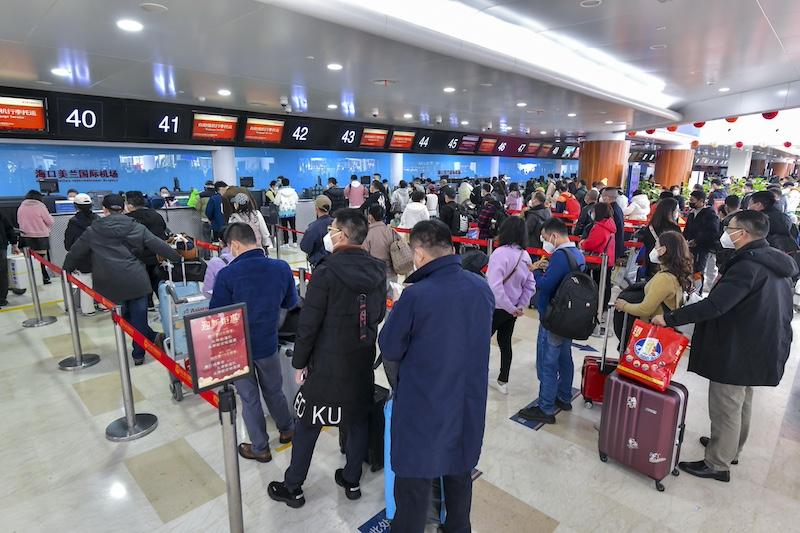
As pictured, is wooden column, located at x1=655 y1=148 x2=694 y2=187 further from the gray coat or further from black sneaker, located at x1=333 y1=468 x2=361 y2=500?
black sneaker, located at x1=333 y1=468 x2=361 y2=500

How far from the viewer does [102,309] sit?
6.37 meters

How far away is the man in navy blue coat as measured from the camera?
1914mm

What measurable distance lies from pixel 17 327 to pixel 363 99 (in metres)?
6.53

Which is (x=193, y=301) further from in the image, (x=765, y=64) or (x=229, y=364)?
(x=765, y=64)

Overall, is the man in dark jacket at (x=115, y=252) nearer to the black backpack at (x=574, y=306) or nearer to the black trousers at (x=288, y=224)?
the black backpack at (x=574, y=306)

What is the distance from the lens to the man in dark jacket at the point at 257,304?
2809 mm

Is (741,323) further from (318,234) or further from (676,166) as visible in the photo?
(676,166)

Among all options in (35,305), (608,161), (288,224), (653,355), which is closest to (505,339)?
(653,355)

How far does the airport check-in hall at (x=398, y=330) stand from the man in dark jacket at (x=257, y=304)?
2cm

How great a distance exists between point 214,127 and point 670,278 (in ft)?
32.4

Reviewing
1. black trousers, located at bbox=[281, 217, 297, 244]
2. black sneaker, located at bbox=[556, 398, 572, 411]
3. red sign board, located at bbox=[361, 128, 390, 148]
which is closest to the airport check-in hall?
black sneaker, located at bbox=[556, 398, 572, 411]

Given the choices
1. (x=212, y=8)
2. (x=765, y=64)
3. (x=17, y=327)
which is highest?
(x=765, y=64)

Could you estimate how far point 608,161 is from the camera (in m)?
16.5

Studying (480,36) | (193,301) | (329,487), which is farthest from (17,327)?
(480,36)
